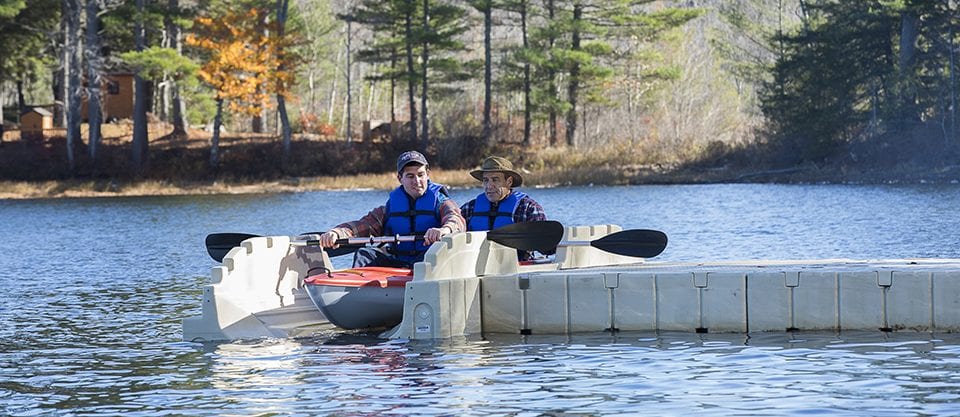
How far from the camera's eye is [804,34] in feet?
191

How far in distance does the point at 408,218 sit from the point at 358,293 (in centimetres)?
120

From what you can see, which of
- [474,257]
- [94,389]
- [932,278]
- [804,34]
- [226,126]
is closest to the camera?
[94,389]

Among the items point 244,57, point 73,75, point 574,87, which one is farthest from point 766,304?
point 574,87

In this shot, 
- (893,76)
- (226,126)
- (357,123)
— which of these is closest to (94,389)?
(893,76)

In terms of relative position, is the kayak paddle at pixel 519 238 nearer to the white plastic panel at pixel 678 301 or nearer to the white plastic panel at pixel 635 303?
the white plastic panel at pixel 635 303

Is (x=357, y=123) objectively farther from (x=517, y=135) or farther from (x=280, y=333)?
(x=280, y=333)

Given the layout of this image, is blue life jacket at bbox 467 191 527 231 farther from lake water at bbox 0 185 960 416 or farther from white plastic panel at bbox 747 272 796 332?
white plastic panel at bbox 747 272 796 332

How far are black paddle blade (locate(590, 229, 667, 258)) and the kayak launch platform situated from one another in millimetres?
404

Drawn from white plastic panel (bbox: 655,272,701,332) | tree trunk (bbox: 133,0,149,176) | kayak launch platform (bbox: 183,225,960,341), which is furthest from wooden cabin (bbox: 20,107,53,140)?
white plastic panel (bbox: 655,272,701,332)

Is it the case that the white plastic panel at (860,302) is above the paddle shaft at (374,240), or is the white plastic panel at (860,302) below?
below

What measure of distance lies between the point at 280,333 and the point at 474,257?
231 centimetres

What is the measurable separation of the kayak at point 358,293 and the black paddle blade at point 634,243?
7.19 ft

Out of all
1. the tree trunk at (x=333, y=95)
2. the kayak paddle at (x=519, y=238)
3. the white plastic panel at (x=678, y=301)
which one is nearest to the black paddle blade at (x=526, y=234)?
the kayak paddle at (x=519, y=238)

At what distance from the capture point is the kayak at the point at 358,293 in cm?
1402
